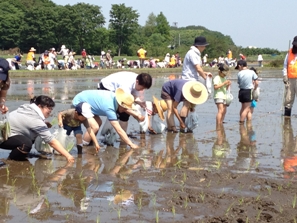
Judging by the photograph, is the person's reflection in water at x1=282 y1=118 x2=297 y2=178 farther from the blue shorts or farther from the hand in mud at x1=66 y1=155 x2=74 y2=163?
the blue shorts

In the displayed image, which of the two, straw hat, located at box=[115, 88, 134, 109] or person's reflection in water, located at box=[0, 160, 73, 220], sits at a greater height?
straw hat, located at box=[115, 88, 134, 109]

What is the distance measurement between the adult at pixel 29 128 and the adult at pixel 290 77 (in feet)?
21.1

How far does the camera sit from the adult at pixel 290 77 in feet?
37.1

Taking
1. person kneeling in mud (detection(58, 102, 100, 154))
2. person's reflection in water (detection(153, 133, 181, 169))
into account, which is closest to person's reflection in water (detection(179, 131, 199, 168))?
person's reflection in water (detection(153, 133, 181, 169))

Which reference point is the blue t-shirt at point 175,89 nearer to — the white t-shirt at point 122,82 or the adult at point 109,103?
the white t-shirt at point 122,82

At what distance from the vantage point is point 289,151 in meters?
7.50

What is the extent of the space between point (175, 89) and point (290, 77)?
3.52m

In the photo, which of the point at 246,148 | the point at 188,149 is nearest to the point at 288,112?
the point at 246,148

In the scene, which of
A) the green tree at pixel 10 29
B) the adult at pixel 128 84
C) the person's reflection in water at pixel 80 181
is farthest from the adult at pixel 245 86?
the green tree at pixel 10 29

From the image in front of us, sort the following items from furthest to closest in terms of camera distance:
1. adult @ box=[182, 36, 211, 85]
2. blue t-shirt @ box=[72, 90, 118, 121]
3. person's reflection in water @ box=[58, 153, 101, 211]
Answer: adult @ box=[182, 36, 211, 85], blue t-shirt @ box=[72, 90, 118, 121], person's reflection in water @ box=[58, 153, 101, 211]

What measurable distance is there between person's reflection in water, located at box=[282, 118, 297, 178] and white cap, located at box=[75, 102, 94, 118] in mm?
2773

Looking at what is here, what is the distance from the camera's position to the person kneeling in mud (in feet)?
23.9

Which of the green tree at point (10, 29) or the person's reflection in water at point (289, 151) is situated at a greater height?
the green tree at point (10, 29)

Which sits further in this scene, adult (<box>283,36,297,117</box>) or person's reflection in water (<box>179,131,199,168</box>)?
adult (<box>283,36,297,117</box>)
